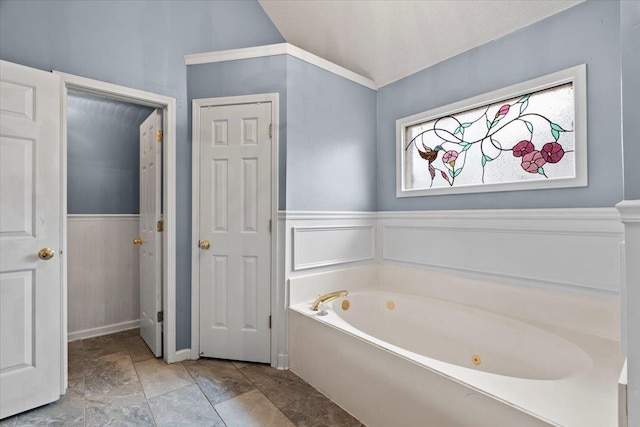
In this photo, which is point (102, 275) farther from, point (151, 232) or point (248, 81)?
point (248, 81)

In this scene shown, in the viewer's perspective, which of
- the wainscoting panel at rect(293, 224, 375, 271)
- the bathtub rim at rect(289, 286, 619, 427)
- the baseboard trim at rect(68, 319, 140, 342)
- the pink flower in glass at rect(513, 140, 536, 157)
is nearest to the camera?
the bathtub rim at rect(289, 286, 619, 427)

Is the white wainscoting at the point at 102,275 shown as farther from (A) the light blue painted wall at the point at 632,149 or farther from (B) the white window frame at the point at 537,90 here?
(A) the light blue painted wall at the point at 632,149

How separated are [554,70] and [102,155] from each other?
3622 mm

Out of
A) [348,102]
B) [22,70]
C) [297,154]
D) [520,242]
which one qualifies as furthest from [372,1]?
[22,70]

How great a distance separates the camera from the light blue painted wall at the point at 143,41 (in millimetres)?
1854

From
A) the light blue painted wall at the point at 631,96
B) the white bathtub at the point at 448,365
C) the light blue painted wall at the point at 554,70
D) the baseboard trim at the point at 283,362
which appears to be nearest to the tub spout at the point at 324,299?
the white bathtub at the point at 448,365

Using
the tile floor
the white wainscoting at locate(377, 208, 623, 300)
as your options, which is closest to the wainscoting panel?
the white wainscoting at locate(377, 208, 623, 300)

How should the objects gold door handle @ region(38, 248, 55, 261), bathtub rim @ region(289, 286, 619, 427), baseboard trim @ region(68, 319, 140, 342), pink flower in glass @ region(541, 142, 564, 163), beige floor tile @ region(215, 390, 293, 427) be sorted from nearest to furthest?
1. bathtub rim @ region(289, 286, 619, 427)
2. beige floor tile @ region(215, 390, 293, 427)
3. gold door handle @ region(38, 248, 55, 261)
4. pink flower in glass @ region(541, 142, 564, 163)
5. baseboard trim @ region(68, 319, 140, 342)

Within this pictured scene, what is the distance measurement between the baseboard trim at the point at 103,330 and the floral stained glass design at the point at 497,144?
9.51 feet

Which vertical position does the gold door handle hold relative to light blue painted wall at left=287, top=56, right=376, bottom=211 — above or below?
below

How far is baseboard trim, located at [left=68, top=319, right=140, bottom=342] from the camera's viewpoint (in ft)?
9.12

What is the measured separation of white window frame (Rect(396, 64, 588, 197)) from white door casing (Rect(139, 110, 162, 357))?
1966 mm

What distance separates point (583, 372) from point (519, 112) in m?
1.51

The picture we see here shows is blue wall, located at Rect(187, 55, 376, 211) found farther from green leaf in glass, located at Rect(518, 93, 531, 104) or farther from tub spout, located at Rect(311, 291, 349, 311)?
green leaf in glass, located at Rect(518, 93, 531, 104)
